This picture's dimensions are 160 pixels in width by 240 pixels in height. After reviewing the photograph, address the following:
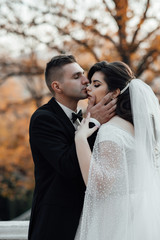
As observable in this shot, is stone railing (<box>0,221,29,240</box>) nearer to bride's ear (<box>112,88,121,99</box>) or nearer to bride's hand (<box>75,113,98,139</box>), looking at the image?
bride's hand (<box>75,113,98,139</box>)

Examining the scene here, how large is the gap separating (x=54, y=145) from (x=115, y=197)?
0.58 m

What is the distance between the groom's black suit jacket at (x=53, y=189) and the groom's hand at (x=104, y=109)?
0.52 ft

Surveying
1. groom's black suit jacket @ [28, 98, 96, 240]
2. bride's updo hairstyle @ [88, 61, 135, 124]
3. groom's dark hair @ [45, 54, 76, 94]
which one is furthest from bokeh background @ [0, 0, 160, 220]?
groom's black suit jacket @ [28, 98, 96, 240]

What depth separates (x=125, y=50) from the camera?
7281 millimetres

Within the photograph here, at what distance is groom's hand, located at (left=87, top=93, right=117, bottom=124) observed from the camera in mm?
2754

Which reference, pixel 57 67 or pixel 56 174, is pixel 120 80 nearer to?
pixel 57 67

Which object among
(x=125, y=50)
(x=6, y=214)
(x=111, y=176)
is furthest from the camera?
(x=6, y=214)

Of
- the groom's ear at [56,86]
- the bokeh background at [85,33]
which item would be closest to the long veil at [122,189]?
the groom's ear at [56,86]

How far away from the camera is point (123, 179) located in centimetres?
248

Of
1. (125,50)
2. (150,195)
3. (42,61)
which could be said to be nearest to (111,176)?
(150,195)

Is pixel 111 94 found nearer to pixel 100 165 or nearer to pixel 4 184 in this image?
pixel 100 165

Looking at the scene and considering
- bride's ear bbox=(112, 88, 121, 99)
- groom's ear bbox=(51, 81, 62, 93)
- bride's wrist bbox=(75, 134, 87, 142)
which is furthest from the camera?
groom's ear bbox=(51, 81, 62, 93)

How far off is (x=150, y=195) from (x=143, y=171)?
0.17 meters

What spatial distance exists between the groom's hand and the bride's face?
0.07 m
